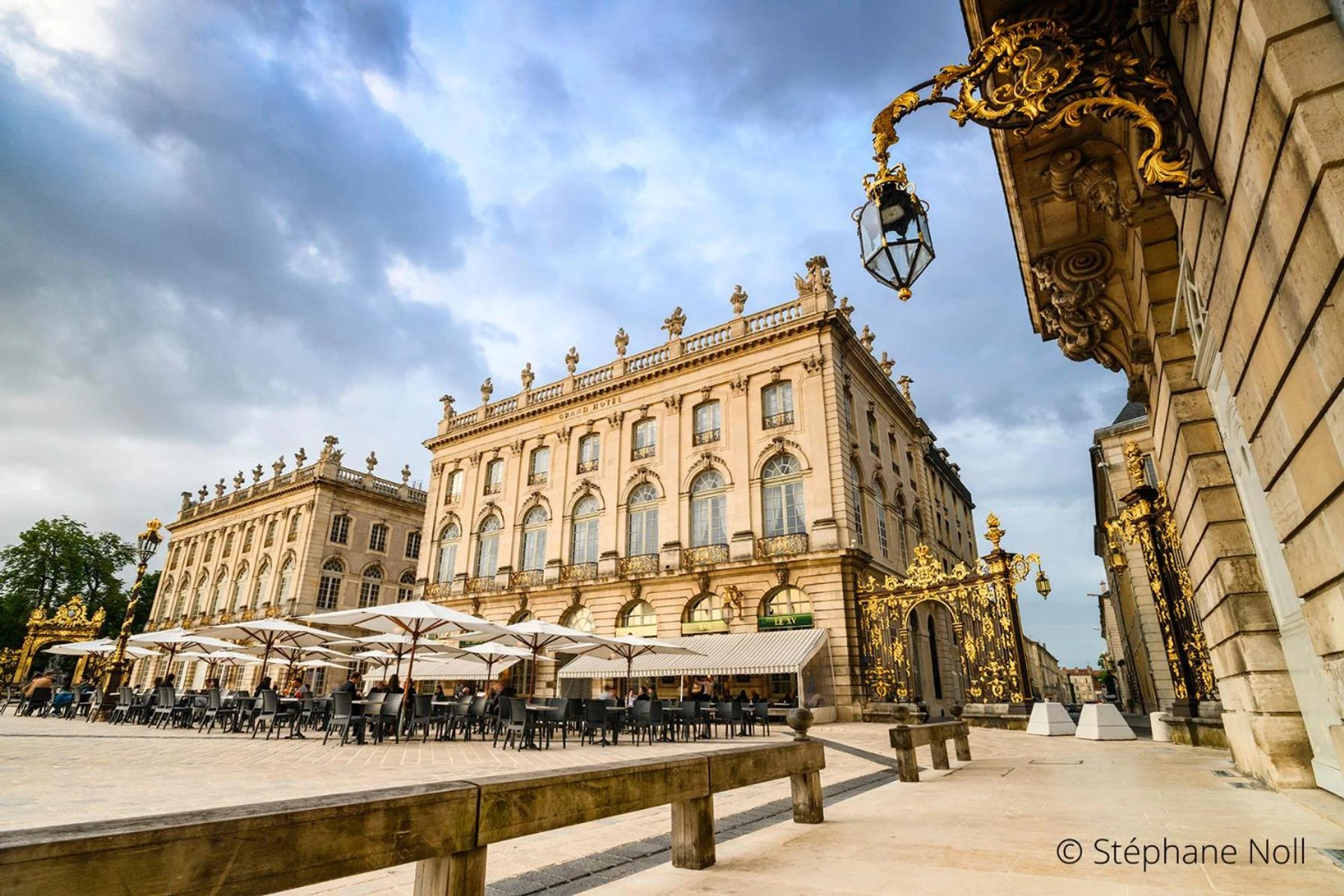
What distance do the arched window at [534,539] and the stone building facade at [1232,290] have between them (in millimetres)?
23417

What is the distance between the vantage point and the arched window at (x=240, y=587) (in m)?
40.1

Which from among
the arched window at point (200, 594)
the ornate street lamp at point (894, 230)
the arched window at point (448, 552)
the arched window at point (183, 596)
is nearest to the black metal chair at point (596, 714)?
the ornate street lamp at point (894, 230)

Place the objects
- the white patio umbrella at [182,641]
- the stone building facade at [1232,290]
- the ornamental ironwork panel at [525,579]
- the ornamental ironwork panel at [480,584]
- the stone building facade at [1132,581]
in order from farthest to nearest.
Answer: the ornamental ironwork panel at [480,584], the ornamental ironwork panel at [525,579], the stone building facade at [1132,581], the white patio umbrella at [182,641], the stone building facade at [1232,290]

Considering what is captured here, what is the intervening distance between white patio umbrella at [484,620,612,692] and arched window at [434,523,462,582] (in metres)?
14.7

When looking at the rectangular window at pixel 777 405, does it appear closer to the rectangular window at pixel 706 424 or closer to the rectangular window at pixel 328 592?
the rectangular window at pixel 706 424

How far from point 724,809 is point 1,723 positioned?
2045 cm

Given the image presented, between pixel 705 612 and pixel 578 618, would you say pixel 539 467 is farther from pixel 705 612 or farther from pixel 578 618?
pixel 705 612

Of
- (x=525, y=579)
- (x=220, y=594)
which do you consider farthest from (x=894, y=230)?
(x=220, y=594)

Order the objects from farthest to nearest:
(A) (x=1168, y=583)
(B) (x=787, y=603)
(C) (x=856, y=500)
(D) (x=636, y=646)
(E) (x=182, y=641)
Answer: (C) (x=856, y=500), (B) (x=787, y=603), (E) (x=182, y=641), (D) (x=636, y=646), (A) (x=1168, y=583)

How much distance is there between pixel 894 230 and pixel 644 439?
74.4 ft

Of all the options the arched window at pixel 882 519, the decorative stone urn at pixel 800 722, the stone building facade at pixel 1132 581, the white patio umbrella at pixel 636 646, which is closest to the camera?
the decorative stone urn at pixel 800 722

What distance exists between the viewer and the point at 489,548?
2997 centimetres

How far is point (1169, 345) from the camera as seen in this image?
595 centimetres

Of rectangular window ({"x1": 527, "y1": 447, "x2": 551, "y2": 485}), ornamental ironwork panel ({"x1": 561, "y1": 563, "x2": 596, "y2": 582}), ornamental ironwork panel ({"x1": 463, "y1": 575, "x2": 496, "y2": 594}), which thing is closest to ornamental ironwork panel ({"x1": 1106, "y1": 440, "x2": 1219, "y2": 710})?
ornamental ironwork panel ({"x1": 561, "y1": 563, "x2": 596, "y2": 582})
